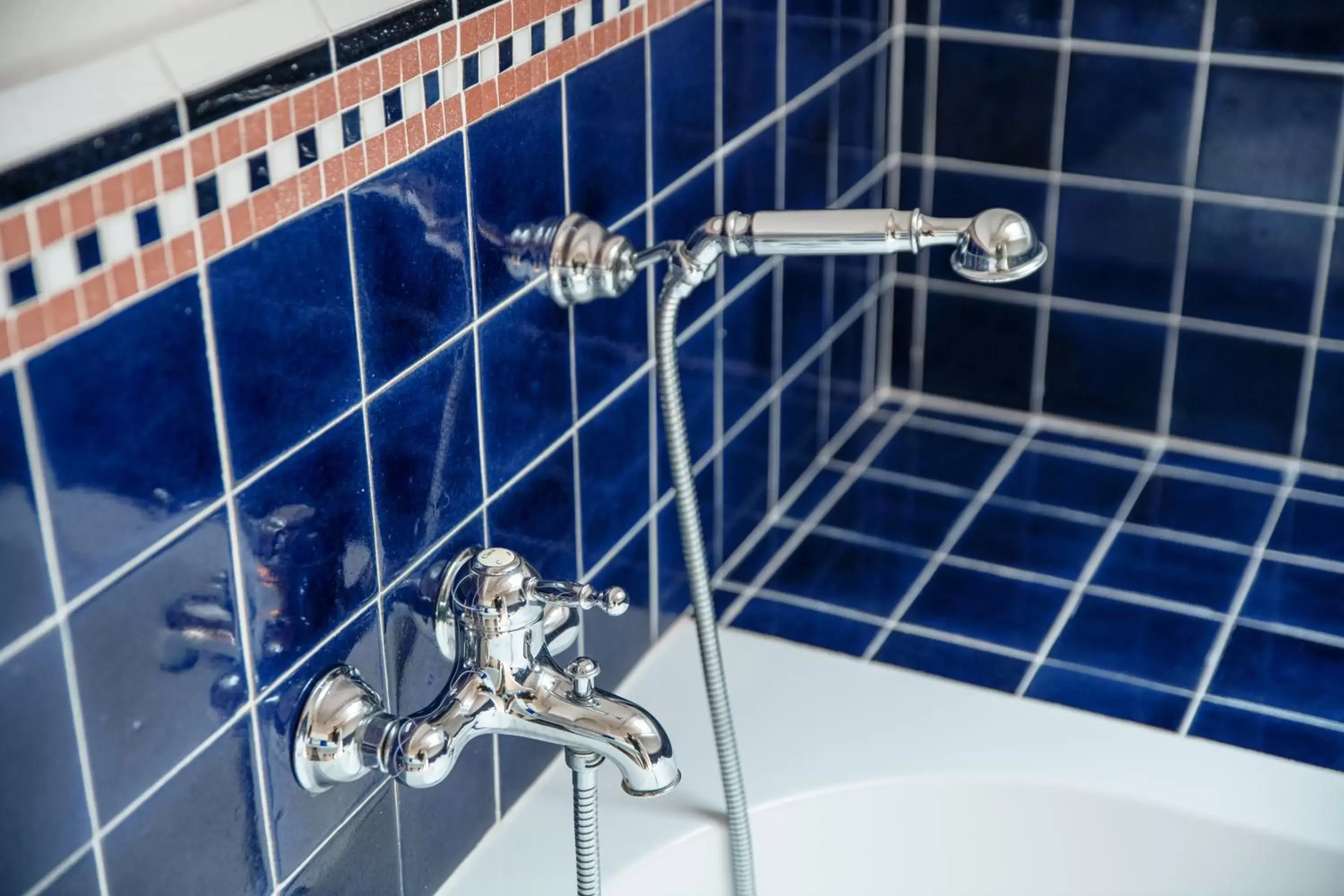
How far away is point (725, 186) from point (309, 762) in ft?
2.23

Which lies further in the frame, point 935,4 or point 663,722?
point 935,4

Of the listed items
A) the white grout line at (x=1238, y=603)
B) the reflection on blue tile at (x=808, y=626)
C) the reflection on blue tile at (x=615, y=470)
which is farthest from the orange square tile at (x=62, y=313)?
the white grout line at (x=1238, y=603)

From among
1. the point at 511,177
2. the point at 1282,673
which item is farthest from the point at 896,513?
the point at 511,177

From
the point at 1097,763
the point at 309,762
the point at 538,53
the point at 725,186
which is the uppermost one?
the point at 538,53

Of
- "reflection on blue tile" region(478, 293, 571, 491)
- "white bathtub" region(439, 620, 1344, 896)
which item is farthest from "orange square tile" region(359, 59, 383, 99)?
"white bathtub" region(439, 620, 1344, 896)

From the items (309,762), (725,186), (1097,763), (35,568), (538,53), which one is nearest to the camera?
(35,568)

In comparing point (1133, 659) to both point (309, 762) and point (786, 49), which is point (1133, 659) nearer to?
point (786, 49)

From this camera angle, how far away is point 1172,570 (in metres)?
1.70

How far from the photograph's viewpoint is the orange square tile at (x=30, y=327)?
0.79 metres

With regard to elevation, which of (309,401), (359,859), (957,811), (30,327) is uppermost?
A: (30,327)

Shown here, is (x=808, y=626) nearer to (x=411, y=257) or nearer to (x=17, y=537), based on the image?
(x=411, y=257)

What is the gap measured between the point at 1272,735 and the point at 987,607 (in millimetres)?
292

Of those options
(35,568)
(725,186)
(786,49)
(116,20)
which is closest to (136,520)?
(35,568)

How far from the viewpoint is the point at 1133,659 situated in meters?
1.55
